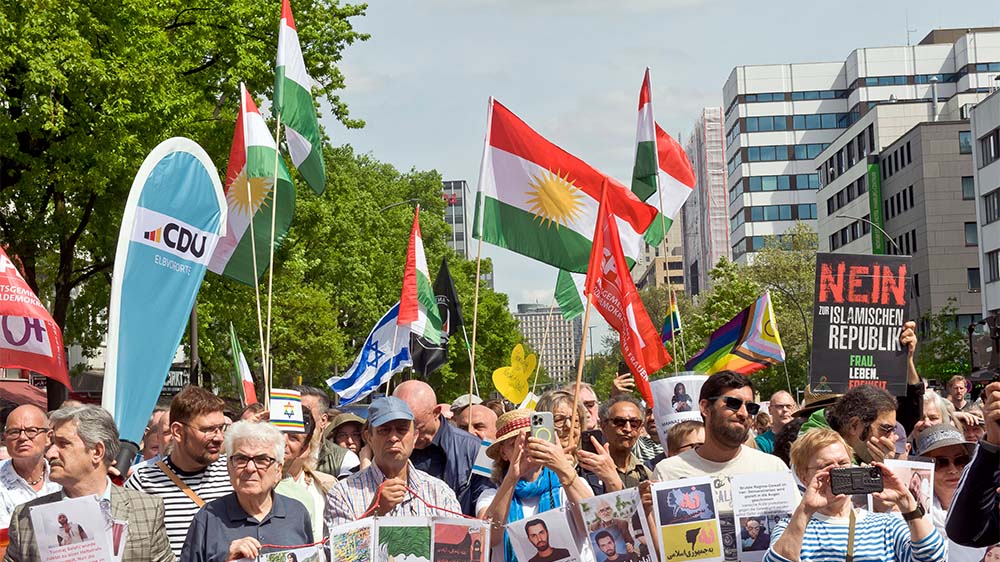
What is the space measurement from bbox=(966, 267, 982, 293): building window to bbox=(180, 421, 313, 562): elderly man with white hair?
75381 mm

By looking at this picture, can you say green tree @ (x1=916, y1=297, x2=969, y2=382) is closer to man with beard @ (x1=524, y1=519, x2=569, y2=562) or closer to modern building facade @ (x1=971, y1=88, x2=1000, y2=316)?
modern building facade @ (x1=971, y1=88, x2=1000, y2=316)

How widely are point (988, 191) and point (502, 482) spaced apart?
6183cm

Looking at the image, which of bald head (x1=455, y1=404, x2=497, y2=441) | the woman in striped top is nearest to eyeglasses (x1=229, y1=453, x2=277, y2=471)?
the woman in striped top

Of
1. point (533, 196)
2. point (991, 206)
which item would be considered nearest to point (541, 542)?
point (533, 196)

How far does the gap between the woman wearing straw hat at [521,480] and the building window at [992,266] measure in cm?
6120

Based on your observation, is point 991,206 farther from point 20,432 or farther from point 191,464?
point 191,464

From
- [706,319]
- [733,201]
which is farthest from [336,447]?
[733,201]

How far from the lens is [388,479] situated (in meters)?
6.25

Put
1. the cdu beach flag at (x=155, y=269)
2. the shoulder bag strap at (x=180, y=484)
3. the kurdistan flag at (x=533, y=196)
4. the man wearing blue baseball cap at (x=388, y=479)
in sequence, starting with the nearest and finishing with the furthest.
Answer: the man wearing blue baseball cap at (x=388, y=479) → the shoulder bag strap at (x=180, y=484) → the cdu beach flag at (x=155, y=269) → the kurdistan flag at (x=533, y=196)

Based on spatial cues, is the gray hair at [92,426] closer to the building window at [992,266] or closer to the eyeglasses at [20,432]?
the eyeglasses at [20,432]

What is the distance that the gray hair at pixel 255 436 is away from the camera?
600cm

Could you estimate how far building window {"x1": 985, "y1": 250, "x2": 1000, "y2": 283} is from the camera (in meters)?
63.6

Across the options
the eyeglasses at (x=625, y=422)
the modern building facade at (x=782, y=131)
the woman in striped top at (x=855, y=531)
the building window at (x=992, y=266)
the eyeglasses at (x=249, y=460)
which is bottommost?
the woman in striped top at (x=855, y=531)

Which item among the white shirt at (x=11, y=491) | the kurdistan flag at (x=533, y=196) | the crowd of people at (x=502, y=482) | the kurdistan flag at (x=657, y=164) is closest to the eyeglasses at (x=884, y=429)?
the crowd of people at (x=502, y=482)
